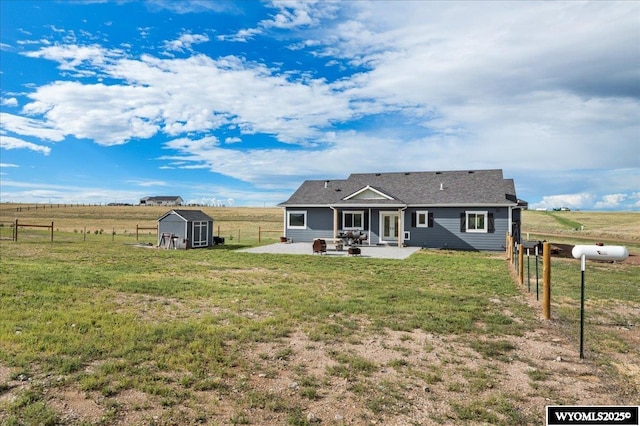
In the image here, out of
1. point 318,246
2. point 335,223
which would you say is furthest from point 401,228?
point 318,246

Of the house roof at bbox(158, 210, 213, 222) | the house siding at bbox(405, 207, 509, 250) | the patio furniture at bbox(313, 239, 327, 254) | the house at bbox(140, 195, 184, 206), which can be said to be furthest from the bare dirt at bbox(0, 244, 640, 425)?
the house at bbox(140, 195, 184, 206)

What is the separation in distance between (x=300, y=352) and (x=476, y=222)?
2194 centimetres

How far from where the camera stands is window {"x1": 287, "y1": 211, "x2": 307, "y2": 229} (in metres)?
29.5

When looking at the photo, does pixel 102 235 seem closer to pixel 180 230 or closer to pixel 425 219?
pixel 180 230

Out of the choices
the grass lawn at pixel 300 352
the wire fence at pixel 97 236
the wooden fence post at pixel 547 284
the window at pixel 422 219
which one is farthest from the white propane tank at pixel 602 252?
the wire fence at pixel 97 236

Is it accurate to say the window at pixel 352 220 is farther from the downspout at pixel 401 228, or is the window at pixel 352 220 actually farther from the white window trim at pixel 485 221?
the white window trim at pixel 485 221

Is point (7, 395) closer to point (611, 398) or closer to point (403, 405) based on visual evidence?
point (403, 405)

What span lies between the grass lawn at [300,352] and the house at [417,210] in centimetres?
1328

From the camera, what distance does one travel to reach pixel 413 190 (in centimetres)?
2850

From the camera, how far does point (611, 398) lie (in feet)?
15.2

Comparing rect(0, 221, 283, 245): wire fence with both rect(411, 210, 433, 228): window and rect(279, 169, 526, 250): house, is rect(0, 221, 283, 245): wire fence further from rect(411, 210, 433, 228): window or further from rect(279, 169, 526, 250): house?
rect(411, 210, 433, 228): window

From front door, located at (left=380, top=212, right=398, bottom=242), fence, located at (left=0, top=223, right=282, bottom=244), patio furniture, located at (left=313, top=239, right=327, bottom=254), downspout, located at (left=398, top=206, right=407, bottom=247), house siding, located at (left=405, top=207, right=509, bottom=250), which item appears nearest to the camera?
patio furniture, located at (left=313, top=239, right=327, bottom=254)

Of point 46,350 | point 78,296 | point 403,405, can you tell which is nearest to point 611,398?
point 403,405

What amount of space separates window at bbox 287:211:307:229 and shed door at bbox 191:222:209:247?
19.5 ft
